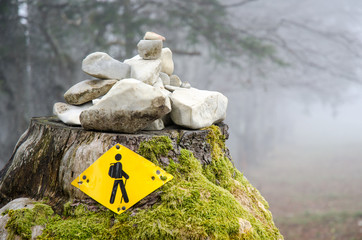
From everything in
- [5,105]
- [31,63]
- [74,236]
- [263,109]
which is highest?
[74,236]

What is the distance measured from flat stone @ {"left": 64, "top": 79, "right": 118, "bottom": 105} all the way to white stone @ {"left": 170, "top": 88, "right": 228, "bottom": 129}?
483 mm

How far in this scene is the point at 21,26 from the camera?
6.24 metres

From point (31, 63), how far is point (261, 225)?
5.94m

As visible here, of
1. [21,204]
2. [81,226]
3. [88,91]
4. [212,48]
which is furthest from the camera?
[212,48]

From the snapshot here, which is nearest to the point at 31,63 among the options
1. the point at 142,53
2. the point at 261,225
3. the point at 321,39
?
the point at 142,53

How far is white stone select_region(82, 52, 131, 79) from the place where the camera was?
2.27 m

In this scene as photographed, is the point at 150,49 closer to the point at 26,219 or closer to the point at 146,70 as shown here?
the point at 146,70

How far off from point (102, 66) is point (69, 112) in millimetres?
439

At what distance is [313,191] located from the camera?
1181 centimetres

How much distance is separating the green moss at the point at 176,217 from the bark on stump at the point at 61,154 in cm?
8

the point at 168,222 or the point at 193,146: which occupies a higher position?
the point at 193,146

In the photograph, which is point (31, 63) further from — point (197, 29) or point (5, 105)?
point (197, 29)

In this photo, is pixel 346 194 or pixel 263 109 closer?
pixel 346 194

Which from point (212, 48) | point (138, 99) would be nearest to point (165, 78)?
point (138, 99)
